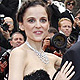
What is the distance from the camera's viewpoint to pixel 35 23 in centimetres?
235

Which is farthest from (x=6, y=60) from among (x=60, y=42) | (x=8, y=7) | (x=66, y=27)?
(x=8, y=7)

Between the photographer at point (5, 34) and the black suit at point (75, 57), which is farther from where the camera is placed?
the photographer at point (5, 34)

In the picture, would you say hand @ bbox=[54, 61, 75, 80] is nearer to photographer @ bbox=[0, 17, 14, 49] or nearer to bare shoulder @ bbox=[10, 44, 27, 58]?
bare shoulder @ bbox=[10, 44, 27, 58]

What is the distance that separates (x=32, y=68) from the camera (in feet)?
7.60

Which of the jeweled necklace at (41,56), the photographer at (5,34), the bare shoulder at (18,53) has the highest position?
the bare shoulder at (18,53)

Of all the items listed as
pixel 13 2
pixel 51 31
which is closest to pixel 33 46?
pixel 51 31

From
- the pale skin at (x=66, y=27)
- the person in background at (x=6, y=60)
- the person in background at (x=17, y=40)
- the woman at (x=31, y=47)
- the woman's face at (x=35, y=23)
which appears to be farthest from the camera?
the pale skin at (x=66, y=27)

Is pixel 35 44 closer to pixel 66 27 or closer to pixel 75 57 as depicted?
pixel 75 57

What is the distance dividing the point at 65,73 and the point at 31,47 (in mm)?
553

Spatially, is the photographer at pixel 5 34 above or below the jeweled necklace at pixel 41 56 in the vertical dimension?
below

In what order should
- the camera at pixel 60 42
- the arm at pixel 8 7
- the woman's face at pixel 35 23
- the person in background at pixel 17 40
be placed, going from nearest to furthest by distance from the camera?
the woman's face at pixel 35 23 → the camera at pixel 60 42 → the person in background at pixel 17 40 → the arm at pixel 8 7

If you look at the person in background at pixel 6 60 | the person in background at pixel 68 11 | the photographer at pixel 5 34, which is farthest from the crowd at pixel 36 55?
the person in background at pixel 68 11

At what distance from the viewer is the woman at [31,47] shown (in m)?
2.22

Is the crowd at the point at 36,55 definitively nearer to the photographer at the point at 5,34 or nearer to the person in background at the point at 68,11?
the photographer at the point at 5,34
